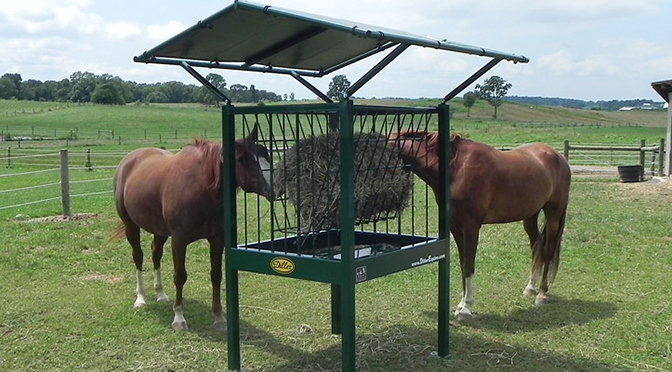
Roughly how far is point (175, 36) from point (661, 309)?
16.0ft

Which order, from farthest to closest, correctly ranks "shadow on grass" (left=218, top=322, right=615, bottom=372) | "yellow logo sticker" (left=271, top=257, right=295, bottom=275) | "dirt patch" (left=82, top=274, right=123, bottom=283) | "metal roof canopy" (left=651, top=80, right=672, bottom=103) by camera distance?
"metal roof canopy" (left=651, top=80, right=672, bottom=103) → "dirt patch" (left=82, top=274, right=123, bottom=283) → "shadow on grass" (left=218, top=322, right=615, bottom=372) → "yellow logo sticker" (left=271, top=257, right=295, bottom=275)

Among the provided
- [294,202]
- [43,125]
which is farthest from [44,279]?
[43,125]

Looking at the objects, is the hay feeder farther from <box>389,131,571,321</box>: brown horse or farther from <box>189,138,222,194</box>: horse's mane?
<box>389,131,571,321</box>: brown horse

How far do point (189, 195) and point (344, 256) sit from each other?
6.82 feet

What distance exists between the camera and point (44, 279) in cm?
705

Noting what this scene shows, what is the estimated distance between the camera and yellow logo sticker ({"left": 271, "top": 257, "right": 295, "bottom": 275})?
13.0 ft

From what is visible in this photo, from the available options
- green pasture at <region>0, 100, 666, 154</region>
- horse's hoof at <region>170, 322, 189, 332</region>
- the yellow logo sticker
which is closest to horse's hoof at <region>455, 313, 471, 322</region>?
the yellow logo sticker

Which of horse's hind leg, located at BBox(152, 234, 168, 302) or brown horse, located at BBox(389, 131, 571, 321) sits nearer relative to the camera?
brown horse, located at BBox(389, 131, 571, 321)

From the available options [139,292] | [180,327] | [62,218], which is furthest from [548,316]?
[62,218]

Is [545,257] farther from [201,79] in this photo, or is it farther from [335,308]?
[201,79]

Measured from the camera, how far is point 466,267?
5.75 metres

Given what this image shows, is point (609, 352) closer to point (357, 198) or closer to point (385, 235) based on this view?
point (385, 235)

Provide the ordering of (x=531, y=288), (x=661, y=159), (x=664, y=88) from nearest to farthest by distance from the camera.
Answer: (x=531, y=288)
(x=664, y=88)
(x=661, y=159)

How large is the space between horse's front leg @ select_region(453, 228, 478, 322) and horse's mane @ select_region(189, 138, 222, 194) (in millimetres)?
2264
